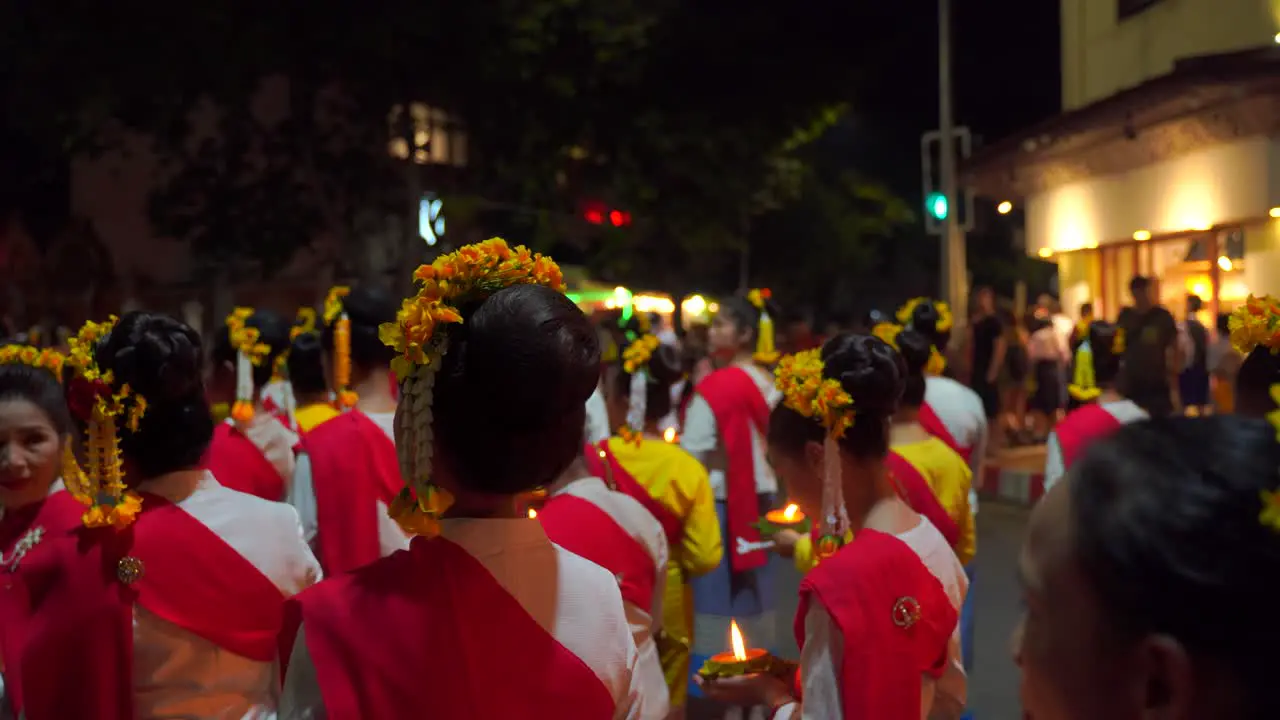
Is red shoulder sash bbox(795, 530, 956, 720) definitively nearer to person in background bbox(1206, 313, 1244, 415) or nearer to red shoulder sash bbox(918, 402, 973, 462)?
red shoulder sash bbox(918, 402, 973, 462)

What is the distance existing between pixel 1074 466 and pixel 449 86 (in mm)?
16447

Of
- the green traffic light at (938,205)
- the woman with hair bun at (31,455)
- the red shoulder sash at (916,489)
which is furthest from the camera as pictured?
the green traffic light at (938,205)

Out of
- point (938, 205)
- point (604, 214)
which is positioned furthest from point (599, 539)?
point (604, 214)

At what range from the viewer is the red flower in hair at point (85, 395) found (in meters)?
2.73

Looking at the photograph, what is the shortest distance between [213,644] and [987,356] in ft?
42.7

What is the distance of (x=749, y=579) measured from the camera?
6.81m

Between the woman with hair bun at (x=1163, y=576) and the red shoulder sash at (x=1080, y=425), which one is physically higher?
the woman with hair bun at (x=1163, y=576)

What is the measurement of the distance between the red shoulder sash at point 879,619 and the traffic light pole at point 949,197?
1333cm

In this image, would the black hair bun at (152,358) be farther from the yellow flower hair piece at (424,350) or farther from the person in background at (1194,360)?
the person in background at (1194,360)

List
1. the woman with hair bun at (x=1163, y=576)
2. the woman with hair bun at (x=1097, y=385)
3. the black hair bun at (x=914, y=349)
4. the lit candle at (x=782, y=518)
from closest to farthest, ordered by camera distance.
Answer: the woman with hair bun at (x=1163, y=576), the lit candle at (x=782, y=518), the black hair bun at (x=914, y=349), the woman with hair bun at (x=1097, y=385)

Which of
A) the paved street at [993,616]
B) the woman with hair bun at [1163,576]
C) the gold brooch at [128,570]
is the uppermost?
the woman with hair bun at [1163,576]

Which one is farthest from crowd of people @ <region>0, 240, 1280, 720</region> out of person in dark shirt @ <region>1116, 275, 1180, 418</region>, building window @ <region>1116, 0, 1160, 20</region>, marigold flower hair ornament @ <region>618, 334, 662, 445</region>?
building window @ <region>1116, 0, 1160, 20</region>

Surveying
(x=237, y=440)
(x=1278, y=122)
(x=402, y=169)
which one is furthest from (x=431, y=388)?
(x=402, y=169)

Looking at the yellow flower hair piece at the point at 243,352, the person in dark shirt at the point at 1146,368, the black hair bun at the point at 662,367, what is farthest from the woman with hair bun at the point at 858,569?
the person in dark shirt at the point at 1146,368
